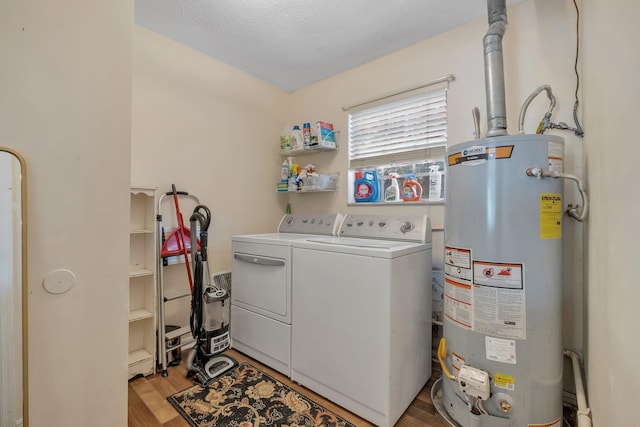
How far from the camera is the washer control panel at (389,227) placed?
180 cm

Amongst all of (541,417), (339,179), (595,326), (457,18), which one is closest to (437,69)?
(457,18)

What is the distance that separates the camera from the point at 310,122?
9.37 feet

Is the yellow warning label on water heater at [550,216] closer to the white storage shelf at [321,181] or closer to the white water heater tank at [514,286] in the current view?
the white water heater tank at [514,286]

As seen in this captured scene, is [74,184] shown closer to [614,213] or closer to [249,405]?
[249,405]

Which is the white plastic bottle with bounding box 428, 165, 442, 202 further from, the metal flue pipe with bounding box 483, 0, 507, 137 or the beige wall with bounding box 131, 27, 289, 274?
the beige wall with bounding box 131, 27, 289, 274

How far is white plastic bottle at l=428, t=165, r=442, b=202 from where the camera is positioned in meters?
2.06

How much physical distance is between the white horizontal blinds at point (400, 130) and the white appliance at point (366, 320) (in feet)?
2.06

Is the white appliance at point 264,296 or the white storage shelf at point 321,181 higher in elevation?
the white storage shelf at point 321,181

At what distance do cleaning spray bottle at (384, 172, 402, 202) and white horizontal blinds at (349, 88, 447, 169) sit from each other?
5.0 inches

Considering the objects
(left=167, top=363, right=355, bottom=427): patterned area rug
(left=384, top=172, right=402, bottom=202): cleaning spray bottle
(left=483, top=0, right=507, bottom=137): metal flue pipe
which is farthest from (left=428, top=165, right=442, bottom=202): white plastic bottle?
(left=167, top=363, right=355, bottom=427): patterned area rug

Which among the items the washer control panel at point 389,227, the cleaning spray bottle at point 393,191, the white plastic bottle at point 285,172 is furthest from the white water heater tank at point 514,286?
the white plastic bottle at point 285,172

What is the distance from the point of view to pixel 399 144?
7.43 feet

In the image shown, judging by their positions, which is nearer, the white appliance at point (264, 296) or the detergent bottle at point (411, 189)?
the white appliance at point (264, 296)

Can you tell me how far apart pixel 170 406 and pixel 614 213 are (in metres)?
2.20
